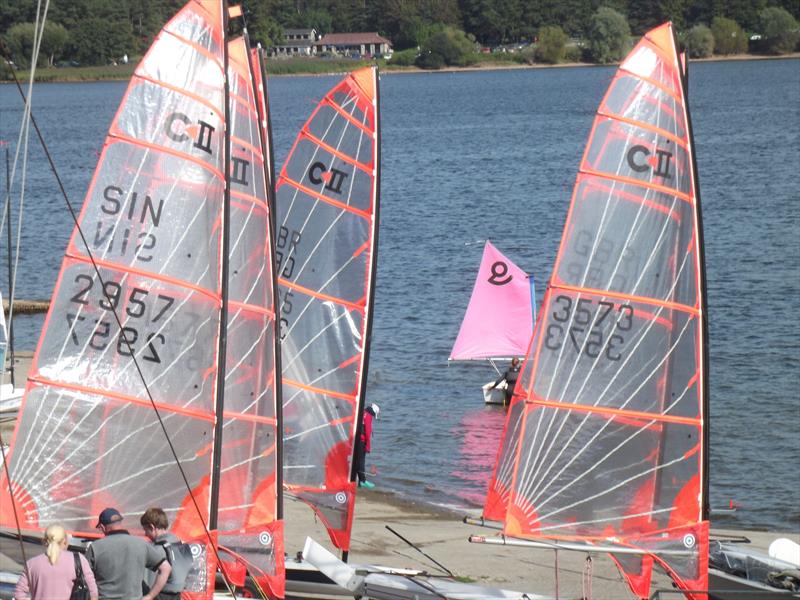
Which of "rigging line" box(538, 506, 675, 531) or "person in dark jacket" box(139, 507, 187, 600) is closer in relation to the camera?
"person in dark jacket" box(139, 507, 187, 600)

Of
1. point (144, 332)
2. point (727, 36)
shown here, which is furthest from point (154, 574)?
point (727, 36)

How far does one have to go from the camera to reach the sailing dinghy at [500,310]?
30.5m

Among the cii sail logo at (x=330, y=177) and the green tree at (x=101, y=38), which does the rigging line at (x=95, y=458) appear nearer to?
the cii sail logo at (x=330, y=177)

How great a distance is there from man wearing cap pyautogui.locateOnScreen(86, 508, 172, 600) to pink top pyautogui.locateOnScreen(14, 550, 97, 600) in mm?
508

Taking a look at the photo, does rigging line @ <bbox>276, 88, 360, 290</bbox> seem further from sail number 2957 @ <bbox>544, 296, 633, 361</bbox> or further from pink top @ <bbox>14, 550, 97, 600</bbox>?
pink top @ <bbox>14, 550, 97, 600</bbox>

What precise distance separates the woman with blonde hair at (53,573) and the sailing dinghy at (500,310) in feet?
68.3

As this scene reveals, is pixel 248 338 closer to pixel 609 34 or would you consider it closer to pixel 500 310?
pixel 500 310

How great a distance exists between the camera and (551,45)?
192m

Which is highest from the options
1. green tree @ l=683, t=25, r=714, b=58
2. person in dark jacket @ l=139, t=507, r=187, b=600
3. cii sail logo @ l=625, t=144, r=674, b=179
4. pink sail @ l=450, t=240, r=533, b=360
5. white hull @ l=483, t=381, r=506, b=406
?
cii sail logo @ l=625, t=144, r=674, b=179

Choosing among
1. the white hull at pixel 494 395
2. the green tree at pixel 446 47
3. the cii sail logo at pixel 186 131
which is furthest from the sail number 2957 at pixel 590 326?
the green tree at pixel 446 47

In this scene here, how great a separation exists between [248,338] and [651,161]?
396cm

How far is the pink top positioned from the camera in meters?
9.85

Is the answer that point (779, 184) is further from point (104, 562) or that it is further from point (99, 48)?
point (99, 48)

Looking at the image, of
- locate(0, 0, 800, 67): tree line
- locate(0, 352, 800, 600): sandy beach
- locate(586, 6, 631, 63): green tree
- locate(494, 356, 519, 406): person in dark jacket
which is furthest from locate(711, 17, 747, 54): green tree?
locate(0, 352, 800, 600): sandy beach
